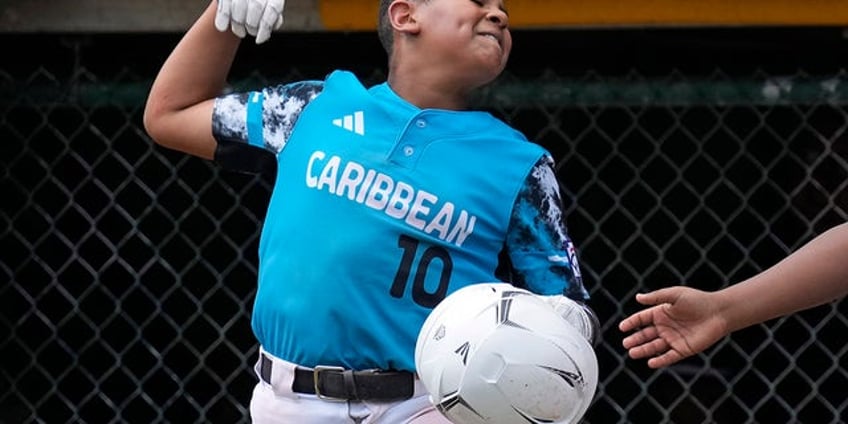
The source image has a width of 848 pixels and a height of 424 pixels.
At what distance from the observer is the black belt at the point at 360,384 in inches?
111

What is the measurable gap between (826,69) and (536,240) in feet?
7.23

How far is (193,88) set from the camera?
3.10 m

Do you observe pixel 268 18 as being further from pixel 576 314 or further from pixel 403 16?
pixel 576 314

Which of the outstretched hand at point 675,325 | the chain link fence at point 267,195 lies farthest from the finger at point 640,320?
the chain link fence at point 267,195

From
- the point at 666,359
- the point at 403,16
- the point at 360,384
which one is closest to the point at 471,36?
the point at 403,16

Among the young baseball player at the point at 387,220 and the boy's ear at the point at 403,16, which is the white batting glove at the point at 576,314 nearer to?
the young baseball player at the point at 387,220

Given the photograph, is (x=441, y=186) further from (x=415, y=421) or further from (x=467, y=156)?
(x=415, y=421)

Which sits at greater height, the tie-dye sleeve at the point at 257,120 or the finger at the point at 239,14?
the finger at the point at 239,14

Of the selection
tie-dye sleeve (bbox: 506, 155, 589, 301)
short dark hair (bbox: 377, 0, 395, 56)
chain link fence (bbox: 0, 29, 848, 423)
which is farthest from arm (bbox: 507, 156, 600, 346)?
chain link fence (bbox: 0, 29, 848, 423)

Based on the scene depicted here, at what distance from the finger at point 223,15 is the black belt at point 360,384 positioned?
706 mm

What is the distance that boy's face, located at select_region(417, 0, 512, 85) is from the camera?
9.66ft

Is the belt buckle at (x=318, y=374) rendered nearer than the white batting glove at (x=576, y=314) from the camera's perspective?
No

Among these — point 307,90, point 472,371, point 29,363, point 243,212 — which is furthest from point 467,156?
point 29,363

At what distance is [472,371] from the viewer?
8.04 feet
